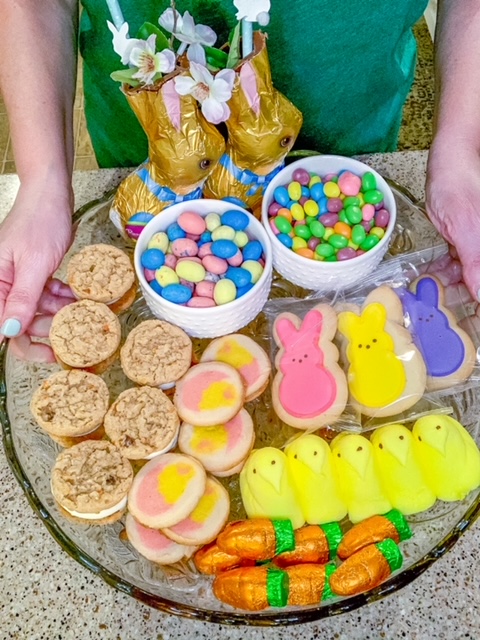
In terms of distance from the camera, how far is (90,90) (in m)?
0.87

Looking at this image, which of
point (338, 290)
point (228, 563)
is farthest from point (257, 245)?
point (228, 563)

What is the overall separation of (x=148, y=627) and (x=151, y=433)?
0.21 metres

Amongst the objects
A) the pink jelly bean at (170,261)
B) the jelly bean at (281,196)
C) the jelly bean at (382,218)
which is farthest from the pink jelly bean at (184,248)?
the jelly bean at (382,218)

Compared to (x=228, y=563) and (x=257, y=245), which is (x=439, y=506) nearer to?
(x=228, y=563)

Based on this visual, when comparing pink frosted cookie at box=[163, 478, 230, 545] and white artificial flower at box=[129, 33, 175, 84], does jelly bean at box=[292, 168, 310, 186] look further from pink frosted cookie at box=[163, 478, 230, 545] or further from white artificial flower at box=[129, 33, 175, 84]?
pink frosted cookie at box=[163, 478, 230, 545]

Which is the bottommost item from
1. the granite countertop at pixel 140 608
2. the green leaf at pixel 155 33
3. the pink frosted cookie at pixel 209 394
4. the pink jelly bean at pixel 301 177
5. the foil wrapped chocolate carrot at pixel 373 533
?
the granite countertop at pixel 140 608

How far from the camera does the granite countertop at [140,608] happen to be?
25.7 inches

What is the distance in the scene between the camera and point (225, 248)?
2.33 ft

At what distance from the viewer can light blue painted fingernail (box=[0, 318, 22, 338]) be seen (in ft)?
2.14

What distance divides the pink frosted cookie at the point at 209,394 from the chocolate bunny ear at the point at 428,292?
0.78 feet

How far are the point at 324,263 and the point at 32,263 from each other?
1.08 ft

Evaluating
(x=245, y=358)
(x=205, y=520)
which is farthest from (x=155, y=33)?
(x=205, y=520)

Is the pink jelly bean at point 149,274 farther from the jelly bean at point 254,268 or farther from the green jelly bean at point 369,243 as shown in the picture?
the green jelly bean at point 369,243

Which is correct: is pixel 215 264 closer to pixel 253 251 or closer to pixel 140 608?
pixel 253 251
